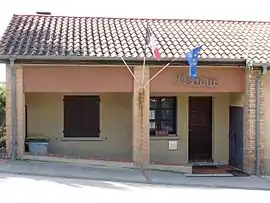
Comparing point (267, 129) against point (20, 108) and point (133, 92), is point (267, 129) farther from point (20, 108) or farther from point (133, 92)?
point (20, 108)

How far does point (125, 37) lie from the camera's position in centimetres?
1689

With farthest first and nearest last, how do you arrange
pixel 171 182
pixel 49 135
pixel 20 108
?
pixel 49 135 → pixel 20 108 → pixel 171 182

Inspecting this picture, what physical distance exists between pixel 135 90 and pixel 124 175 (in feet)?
9.15

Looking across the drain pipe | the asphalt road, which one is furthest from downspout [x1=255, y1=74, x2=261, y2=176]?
the asphalt road

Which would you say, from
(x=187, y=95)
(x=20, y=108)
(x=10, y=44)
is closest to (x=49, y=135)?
(x=20, y=108)

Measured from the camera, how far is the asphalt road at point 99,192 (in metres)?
10.3

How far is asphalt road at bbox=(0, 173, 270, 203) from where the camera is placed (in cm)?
1029

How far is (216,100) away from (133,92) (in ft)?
13.3

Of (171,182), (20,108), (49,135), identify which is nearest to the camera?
(171,182)

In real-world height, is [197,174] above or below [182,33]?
below

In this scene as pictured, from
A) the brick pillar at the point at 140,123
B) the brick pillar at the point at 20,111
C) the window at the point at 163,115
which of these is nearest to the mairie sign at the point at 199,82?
the brick pillar at the point at 140,123

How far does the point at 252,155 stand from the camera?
16.0 meters

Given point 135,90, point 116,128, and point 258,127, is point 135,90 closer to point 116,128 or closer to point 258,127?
point 116,128

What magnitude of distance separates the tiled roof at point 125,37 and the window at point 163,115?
2.38 meters
